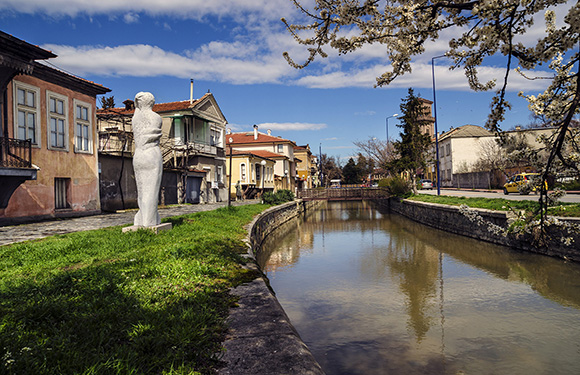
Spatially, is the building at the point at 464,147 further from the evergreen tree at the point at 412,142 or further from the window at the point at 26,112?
the window at the point at 26,112

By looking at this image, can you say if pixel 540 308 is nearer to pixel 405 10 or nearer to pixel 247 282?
pixel 247 282

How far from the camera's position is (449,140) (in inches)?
2199

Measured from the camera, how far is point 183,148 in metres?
26.4

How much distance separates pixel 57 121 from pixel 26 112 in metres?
1.64

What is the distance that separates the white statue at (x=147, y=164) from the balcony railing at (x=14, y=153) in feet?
21.9

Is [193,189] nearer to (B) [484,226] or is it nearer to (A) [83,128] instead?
(A) [83,128]

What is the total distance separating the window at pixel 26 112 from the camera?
47.8 ft

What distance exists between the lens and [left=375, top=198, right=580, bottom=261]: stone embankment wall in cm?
1099

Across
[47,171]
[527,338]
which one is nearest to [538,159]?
[527,338]

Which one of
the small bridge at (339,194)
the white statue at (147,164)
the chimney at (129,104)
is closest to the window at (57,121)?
the white statue at (147,164)

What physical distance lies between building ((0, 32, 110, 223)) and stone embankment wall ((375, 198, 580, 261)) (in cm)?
1586

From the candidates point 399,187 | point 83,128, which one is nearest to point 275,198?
point 399,187

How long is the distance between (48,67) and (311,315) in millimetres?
15631

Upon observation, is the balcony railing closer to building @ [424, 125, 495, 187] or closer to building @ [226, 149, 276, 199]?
building @ [226, 149, 276, 199]
